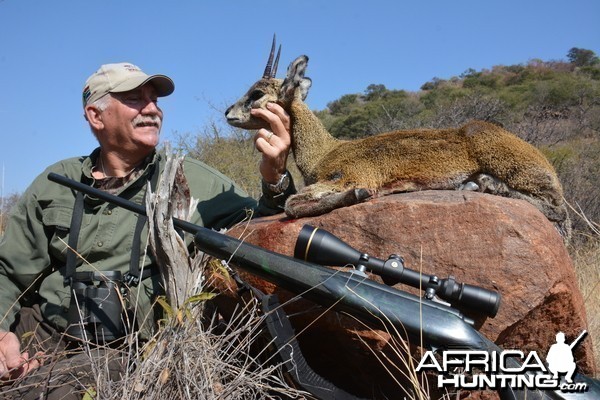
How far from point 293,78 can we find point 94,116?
5.98ft

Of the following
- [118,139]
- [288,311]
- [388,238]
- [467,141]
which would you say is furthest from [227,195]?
[467,141]

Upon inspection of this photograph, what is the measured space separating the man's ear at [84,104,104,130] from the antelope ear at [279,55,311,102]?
1645 mm

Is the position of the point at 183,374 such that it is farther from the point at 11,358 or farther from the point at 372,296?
the point at 11,358

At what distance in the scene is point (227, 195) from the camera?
4668 millimetres

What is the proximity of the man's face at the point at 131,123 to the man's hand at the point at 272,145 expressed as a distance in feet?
3.02

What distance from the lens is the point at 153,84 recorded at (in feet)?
15.9

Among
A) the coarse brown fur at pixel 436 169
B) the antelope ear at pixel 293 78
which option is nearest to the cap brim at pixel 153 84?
the coarse brown fur at pixel 436 169

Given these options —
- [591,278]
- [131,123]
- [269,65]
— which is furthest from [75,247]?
[591,278]

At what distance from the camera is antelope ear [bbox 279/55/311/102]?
4.80 meters

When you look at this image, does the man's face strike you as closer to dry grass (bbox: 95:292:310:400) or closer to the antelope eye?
the antelope eye

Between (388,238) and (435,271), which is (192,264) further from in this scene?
(435,271)

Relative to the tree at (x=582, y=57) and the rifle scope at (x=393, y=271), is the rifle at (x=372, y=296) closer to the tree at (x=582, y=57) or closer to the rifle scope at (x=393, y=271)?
the rifle scope at (x=393, y=271)

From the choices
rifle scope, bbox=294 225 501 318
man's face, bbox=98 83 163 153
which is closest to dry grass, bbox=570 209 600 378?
rifle scope, bbox=294 225 501 318

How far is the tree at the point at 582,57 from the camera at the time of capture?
4329 cm
